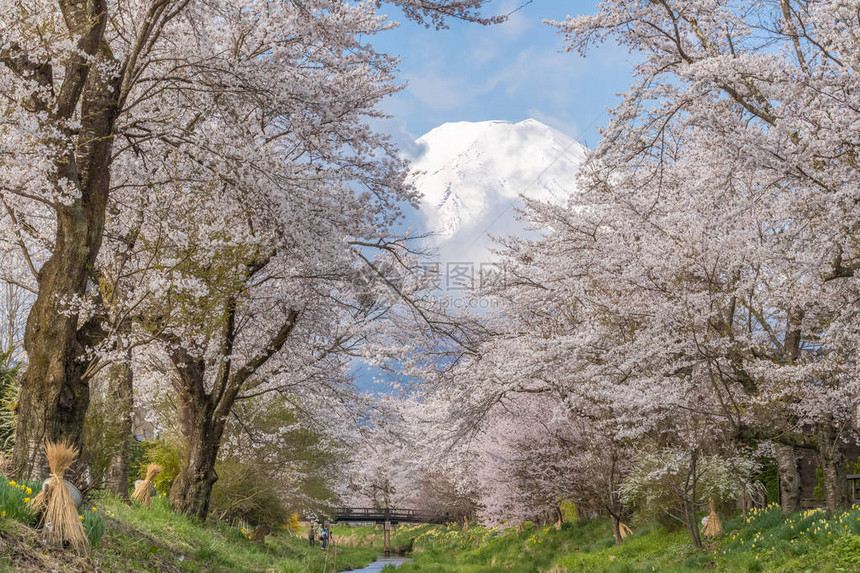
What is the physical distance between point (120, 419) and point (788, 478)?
1260 cm

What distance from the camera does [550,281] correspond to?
1374 cm

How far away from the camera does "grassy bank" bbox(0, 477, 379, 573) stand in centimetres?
490

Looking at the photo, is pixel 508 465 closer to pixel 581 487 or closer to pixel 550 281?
pixel 581 487

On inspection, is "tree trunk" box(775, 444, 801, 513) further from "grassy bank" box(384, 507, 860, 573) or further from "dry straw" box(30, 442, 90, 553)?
"dry straw" box(30, 442, 90, 553)

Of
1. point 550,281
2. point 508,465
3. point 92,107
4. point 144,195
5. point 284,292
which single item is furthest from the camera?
point 508,465

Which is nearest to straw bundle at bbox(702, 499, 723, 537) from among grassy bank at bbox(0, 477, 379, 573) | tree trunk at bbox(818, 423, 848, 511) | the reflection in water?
tree trunk at bbox(818, 423, 848, 511)

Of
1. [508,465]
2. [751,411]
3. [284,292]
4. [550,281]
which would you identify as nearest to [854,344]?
[751,411]

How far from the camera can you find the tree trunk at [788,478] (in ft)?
40.1

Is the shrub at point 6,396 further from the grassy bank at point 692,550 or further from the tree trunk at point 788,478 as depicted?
the tree trunk at point 788,478

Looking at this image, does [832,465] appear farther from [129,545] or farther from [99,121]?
[99,121]

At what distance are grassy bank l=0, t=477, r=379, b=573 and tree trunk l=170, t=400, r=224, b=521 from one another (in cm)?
32

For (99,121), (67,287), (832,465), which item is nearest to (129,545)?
(67,287)

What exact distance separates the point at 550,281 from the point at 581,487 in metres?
6.94

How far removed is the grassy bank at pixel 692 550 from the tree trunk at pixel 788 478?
49cm
